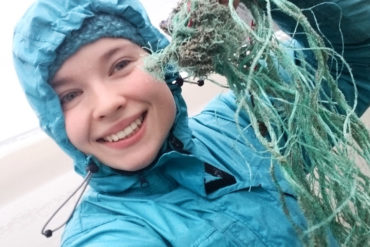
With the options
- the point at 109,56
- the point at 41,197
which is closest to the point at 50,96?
the point at 109,56

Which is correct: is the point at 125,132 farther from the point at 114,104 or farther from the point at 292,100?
the point at 292,100

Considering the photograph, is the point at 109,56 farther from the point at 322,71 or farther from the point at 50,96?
the point at 322,71

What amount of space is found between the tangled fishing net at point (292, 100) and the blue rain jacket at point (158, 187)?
0.09 m

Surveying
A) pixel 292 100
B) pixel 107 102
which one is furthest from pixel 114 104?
pixel 292 100

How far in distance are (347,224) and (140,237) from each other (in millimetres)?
229

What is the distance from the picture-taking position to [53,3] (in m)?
0.51

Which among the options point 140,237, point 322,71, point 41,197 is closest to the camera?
point 322,71

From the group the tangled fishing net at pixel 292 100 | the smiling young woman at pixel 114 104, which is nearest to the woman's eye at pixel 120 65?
the smiling young woman at pixel 114 104

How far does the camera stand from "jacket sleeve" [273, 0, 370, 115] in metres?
0.50

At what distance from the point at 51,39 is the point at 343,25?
0.36m

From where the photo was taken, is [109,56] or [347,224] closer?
[347,224]

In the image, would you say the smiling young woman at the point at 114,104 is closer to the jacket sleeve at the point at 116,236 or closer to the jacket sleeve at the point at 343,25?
the jacket sleeve at the point at 116,236

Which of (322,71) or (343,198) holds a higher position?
(322,71)

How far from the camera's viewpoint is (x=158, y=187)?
1.81ft
